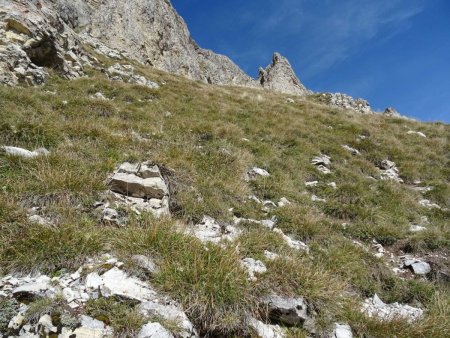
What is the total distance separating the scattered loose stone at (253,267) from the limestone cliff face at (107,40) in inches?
469

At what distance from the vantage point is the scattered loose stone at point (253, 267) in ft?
16.7

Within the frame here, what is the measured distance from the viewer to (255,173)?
10.4 meters

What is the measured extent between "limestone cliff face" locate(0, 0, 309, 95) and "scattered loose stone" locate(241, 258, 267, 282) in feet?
39.1

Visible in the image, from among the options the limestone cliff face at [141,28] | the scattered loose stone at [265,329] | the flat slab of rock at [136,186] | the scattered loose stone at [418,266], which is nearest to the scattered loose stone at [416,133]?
the scattered loose stone at [418,266]

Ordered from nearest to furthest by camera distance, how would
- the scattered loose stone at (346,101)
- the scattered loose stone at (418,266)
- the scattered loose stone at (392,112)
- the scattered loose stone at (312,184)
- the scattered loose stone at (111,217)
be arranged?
the scattered loose stone at (111,217) < the scattered loose stone at (418,266) < the scattered loose stone at (312,184) < the scattered loose stone at (392,112) < the scattered loose stone at (346,101)

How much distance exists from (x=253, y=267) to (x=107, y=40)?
130 feet

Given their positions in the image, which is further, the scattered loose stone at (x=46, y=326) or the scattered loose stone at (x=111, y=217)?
the scattered loose stone at (x=111, y=217)

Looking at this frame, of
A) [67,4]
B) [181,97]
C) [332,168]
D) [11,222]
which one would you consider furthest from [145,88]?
[67,4]

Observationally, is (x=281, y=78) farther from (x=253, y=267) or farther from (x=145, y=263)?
(x=145, y=263)

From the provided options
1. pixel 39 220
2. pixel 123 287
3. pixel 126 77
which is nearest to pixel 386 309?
pixel 123 287

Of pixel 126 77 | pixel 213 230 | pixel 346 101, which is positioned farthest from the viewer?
pixel 346 101

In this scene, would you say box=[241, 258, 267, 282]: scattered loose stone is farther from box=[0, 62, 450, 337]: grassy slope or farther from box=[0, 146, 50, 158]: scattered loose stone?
box=[0, 146, 50, 158]: scattered loose stone

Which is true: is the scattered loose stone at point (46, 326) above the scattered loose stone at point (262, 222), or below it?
below

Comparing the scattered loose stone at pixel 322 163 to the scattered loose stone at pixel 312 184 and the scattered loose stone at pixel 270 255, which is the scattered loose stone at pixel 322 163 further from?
the scattered loose stone at pixel 270 255
